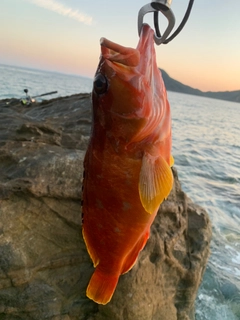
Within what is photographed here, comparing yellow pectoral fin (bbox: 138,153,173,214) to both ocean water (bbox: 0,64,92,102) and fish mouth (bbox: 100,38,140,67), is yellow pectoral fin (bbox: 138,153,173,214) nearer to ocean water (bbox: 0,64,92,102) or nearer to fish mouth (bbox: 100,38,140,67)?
fish mouth (bbox: 100,38,140,67)

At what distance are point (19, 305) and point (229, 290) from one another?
134 inches

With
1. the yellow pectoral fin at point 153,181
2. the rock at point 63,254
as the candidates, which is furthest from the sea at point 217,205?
the yellow pectoral fin at point 153,181

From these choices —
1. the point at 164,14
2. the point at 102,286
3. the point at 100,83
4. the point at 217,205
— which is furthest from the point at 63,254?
the point at 217,205

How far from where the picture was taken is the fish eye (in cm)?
167

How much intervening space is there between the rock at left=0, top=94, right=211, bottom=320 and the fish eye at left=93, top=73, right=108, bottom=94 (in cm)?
196

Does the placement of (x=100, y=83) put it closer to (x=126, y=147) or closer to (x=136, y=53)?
(x=136, y=53)

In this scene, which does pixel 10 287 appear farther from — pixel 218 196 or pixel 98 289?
pixel 218 196

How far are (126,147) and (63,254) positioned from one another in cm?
195

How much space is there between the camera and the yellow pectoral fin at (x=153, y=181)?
65.5 inches

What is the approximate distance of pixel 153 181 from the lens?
1.67 meters

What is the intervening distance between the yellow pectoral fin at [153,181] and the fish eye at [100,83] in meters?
0.39

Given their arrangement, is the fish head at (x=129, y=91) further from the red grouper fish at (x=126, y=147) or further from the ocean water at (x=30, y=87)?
the ocean water at (x=30, y=87)

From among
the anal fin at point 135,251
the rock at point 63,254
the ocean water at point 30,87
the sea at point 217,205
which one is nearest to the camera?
the anal fin at point 135,251

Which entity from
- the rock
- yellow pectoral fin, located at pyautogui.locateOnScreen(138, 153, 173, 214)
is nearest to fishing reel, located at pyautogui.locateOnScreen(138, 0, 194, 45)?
yellow pectoral fin, located at pyautogui.locateOnScreen(138, 153, 173, 214)
